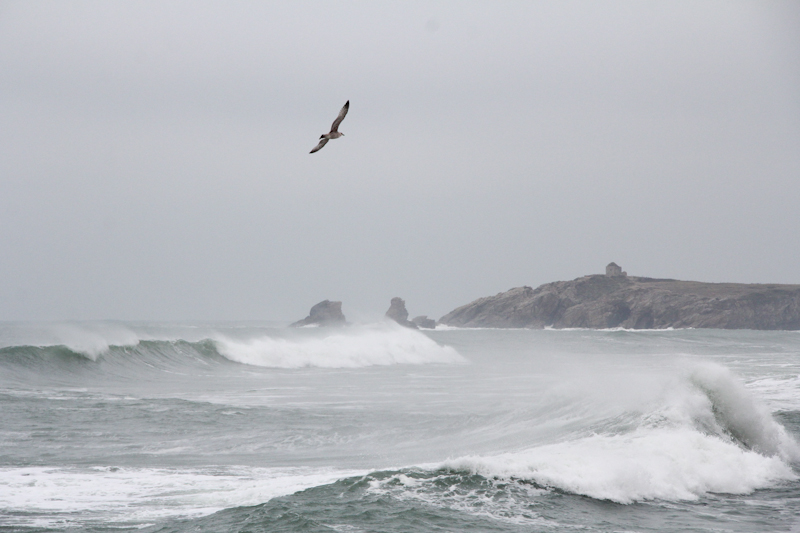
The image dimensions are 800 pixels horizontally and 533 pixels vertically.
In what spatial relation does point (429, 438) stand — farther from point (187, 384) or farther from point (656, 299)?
point (656, 299)

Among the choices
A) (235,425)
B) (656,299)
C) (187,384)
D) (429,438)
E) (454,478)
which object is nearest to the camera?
(454,478)

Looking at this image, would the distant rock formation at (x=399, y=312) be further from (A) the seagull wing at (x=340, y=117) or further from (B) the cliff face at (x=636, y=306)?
(A) the seagull wing at (x=340, y=117)

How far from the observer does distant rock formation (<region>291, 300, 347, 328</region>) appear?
110500 mm

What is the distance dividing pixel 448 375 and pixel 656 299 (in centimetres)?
8884

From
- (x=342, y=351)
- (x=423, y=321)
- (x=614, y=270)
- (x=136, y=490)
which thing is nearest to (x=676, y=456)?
(x=136, y=490)

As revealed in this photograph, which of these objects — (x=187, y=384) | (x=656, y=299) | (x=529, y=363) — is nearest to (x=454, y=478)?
(x=187, y=384)

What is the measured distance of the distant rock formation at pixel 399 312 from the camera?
10394 cm

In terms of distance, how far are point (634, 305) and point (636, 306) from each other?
17.3 inches

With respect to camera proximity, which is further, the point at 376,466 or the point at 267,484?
the point at 376,466

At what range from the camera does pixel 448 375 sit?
1046 inches

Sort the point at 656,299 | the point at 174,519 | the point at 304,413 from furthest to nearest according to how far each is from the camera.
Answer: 1. the point at 656,299
2. the point at 304,413
3. the point at 174,519

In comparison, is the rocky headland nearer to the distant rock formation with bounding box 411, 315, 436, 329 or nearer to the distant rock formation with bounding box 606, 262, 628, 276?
the distant rock formation with bounding box 606, 262, 628, 276

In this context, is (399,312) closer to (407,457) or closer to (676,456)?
(407,457)

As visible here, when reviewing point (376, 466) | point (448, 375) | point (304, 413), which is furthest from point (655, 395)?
point (448, 375)
